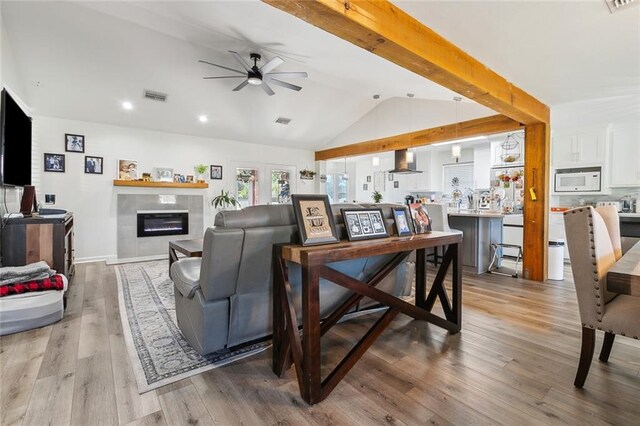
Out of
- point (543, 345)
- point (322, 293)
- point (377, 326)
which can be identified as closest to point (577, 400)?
point (543, 345)

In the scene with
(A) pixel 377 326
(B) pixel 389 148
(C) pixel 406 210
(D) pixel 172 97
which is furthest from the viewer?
(B) pixel 389 148

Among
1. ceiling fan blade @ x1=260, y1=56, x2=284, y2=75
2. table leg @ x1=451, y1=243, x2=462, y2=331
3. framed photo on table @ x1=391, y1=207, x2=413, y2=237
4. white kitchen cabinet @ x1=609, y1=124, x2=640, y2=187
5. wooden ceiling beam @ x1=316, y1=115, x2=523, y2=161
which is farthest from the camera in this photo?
wooden ceiling beam @ x1=316, y1=115, x2=523, y2=161

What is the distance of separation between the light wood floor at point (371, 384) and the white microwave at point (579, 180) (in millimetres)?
3422

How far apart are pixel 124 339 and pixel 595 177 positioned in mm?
6647

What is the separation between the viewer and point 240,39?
3975 mm

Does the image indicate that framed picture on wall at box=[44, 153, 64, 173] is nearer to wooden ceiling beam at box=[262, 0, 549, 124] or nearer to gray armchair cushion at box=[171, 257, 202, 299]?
gray armchair cushion at box=[171, 257, 202, 299]

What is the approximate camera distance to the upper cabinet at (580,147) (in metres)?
4.64

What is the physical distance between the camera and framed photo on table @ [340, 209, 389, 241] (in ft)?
6.51

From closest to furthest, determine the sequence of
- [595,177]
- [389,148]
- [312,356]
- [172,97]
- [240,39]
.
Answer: [312,356] → [240,39] → [595,177] → [172,97] → [389,148]

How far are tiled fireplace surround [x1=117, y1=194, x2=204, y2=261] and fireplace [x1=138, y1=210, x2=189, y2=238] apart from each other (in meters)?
0.07

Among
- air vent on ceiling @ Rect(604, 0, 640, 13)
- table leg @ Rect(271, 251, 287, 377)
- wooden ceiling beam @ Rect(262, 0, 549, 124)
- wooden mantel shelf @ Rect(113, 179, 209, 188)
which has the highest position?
air vent on ceiling @ Rect(604, 0, 640, 13)

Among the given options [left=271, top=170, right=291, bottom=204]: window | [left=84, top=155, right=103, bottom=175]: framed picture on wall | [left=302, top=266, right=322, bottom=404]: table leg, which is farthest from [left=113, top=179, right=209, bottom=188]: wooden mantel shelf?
[left=302, top=266, right=322, bottom=404]: table leg

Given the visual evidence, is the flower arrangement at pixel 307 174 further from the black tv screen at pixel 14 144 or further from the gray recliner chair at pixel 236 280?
the gray recliner chair at pixel 236 280

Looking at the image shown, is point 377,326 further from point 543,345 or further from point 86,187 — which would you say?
point 86,187
